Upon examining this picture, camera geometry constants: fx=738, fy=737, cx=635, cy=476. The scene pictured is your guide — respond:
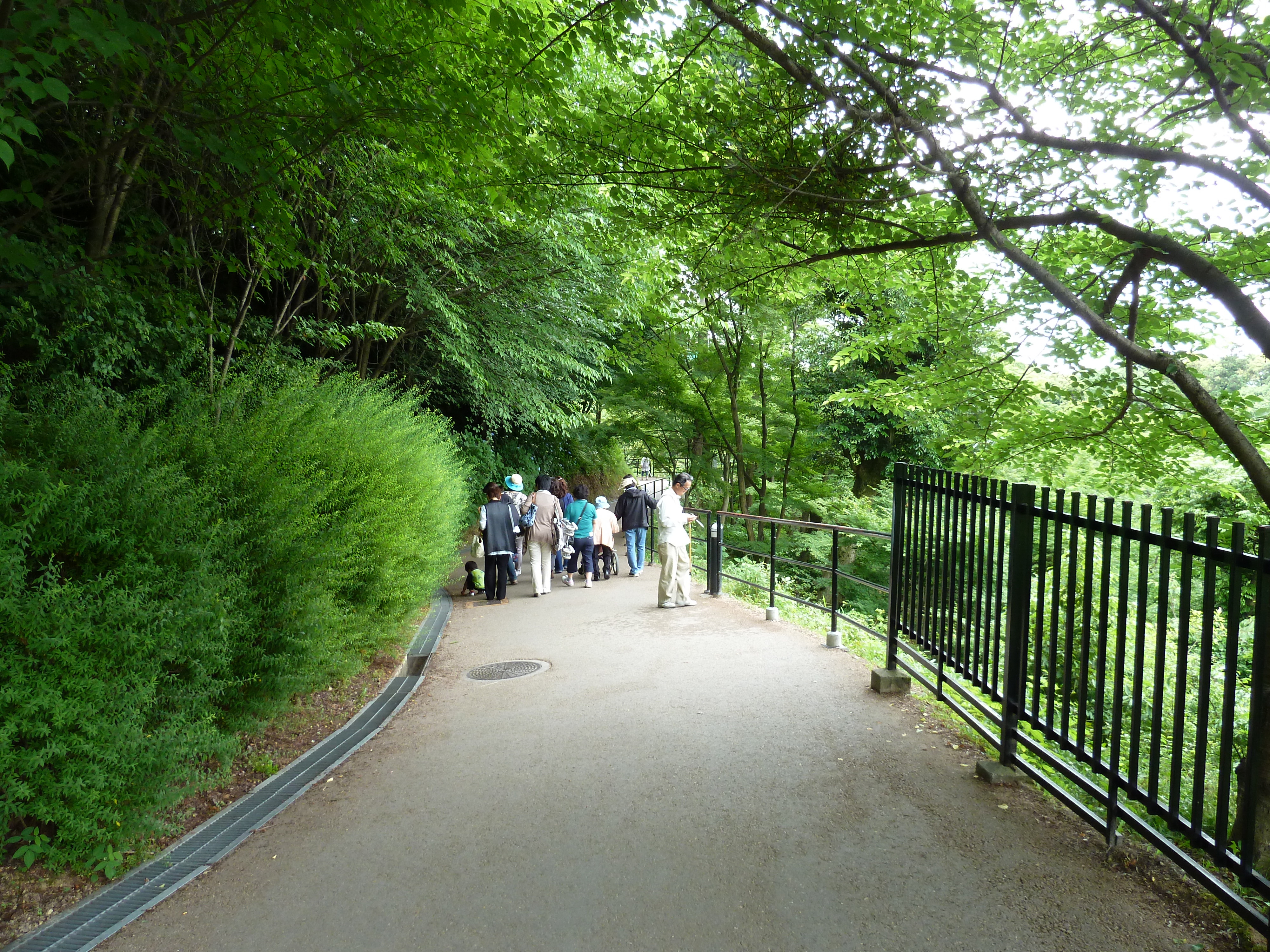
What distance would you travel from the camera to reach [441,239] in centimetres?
1198

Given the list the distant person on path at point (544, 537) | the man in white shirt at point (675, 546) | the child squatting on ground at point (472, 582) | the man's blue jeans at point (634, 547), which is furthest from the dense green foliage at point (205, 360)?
the man's blue jeans at point (634, 547)

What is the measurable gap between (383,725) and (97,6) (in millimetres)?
5153

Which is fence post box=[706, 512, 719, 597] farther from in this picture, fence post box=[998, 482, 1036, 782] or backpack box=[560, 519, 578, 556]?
fence post box=[998, 482, 1036, 782]

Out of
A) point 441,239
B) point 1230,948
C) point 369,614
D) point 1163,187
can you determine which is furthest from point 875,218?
point 441,239

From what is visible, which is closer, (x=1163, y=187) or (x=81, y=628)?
(x=81, y=628)

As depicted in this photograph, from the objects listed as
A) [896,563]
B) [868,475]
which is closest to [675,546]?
[896,563]

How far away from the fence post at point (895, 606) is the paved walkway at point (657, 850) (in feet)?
1.01

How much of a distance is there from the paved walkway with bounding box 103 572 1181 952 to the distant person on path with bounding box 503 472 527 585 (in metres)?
5.19

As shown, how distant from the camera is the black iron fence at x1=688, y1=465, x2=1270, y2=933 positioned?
110 inches

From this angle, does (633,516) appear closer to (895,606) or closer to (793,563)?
(793,563)

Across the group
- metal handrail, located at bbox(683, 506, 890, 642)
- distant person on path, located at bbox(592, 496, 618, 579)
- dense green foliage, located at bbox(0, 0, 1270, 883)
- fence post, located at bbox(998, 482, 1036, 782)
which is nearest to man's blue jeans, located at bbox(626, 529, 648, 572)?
distant person on path, located at bbox(592, 496, 618, 579)

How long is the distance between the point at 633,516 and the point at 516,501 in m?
2.30

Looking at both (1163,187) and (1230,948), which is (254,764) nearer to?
(1230,948)

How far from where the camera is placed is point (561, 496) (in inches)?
506
